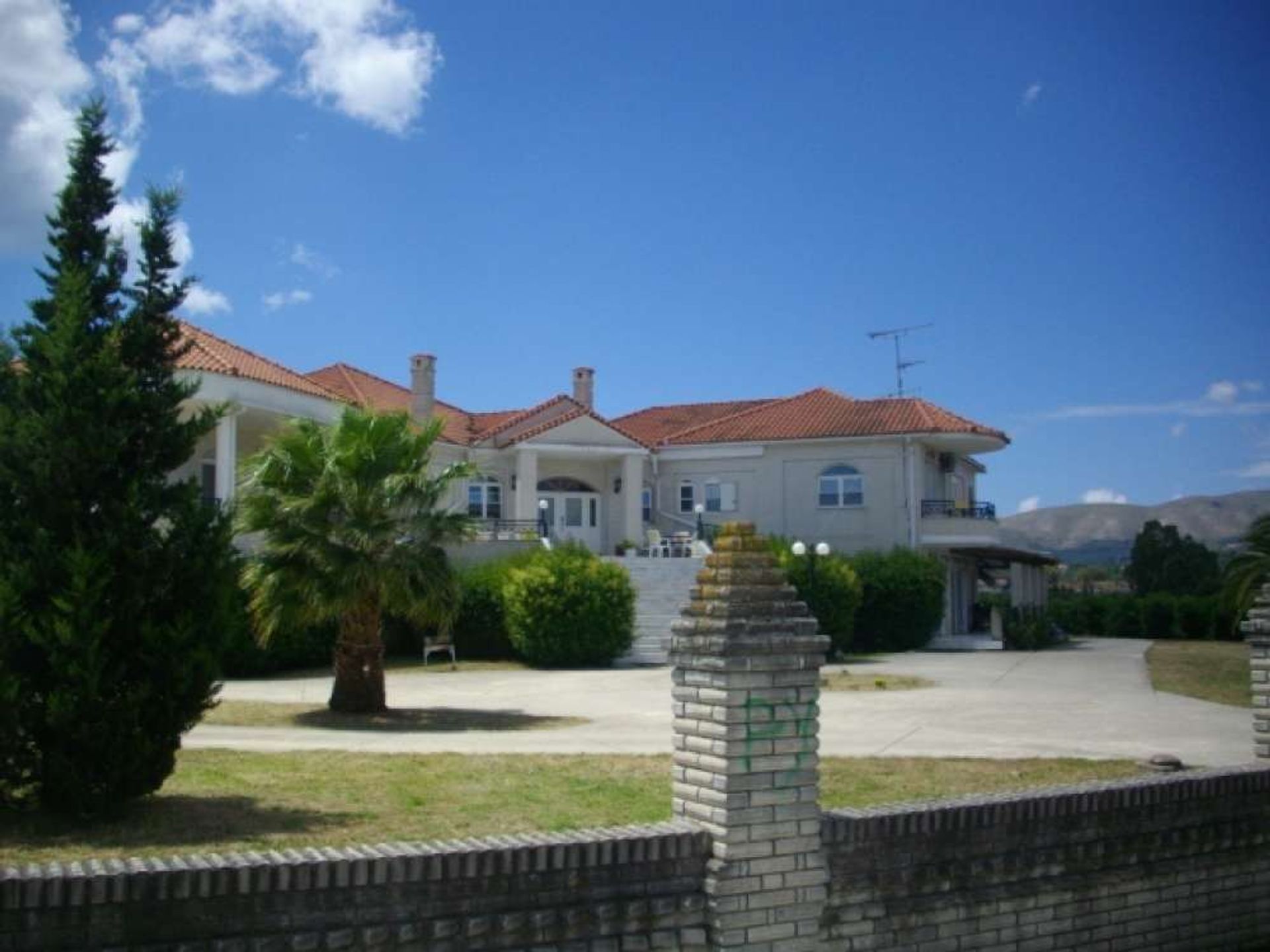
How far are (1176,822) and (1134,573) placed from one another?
2805 inches

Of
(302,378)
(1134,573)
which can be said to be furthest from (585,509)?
(1134,573)

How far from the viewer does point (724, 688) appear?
6.54 metres

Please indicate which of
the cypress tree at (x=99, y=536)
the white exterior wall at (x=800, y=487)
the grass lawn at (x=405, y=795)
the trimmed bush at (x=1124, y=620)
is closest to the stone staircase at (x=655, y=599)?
the white exterior wall at (x=800, y=487)

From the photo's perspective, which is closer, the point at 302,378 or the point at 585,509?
the point at 302,378

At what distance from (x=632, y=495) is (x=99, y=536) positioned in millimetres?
34635

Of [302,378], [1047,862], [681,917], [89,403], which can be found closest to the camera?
[681,917]

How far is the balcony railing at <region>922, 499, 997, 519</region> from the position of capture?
4303cm

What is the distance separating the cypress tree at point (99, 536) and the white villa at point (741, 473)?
1171 inches

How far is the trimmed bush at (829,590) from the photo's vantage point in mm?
33562

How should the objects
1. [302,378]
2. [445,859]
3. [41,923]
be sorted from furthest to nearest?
[302,378] → [445,859] → [41,923]

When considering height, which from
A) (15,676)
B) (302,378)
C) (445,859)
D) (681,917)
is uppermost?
(302,378)

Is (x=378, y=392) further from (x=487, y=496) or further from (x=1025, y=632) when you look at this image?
(x=1025, y=632)

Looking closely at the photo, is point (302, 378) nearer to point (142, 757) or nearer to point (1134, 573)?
point (142, 757)

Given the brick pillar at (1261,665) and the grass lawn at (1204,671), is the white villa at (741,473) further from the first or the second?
the brick pillar at (1261,665)
